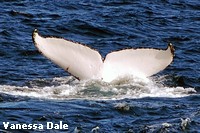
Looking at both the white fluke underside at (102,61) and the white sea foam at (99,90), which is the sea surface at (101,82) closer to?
the white sea foam at (99,90)

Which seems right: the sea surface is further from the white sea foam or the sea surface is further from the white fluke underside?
the white fluke underside

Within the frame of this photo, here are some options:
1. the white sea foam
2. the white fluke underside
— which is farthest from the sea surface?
the white fluke underside

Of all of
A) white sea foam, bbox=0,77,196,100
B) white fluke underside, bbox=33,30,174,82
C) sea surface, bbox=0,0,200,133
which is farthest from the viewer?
white sea foam, bbox=0,77,196,100

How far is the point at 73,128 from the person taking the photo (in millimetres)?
13070

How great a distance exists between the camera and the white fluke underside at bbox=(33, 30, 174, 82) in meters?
14.9

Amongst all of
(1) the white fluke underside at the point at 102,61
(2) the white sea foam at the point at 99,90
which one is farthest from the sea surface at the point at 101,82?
(1) the white fluke underside at the point at 102,61

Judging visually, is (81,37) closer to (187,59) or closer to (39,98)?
(187,59)

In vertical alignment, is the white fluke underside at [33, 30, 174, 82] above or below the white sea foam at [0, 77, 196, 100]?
above

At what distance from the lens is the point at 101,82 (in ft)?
50.9

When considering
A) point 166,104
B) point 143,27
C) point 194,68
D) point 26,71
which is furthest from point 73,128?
point 143,27

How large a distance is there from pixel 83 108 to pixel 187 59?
265 inches

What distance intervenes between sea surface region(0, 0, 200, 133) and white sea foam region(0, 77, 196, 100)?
0.02m

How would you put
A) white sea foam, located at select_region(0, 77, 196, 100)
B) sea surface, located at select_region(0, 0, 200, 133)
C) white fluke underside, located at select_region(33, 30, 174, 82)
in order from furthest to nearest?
1. white sea foam, located at select_region(0, 77, 196, 100)
2. white fluke underside, located at select_region(33, 30, 174, 82)
3. sea surface, located at select_region(0, 0, 200, 133)

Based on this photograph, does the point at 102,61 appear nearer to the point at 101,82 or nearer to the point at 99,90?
the point at 101,82
